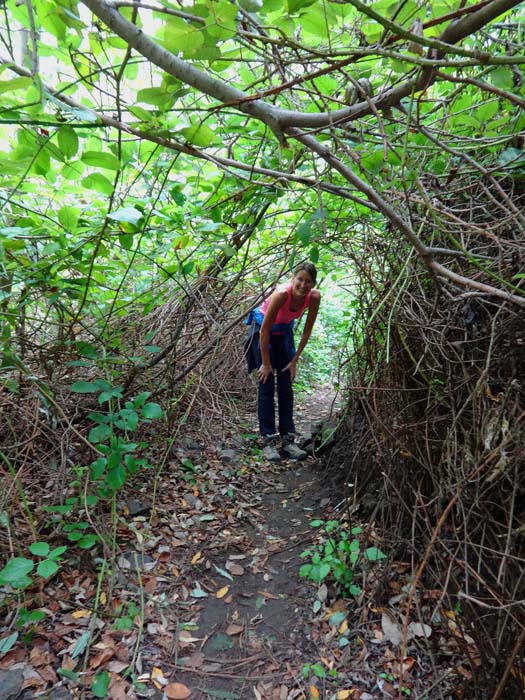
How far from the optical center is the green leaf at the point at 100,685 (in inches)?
64.4

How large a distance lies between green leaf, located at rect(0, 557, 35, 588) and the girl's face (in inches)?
104

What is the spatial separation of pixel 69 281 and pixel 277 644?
7.14ft

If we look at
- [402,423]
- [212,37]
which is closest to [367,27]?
[212,37]

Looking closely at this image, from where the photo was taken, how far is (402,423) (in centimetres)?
214

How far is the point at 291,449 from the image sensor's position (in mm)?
3842

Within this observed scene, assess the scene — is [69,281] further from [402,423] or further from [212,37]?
[402,423]

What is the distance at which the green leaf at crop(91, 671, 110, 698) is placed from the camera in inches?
64.4

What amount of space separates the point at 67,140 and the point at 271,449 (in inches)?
122

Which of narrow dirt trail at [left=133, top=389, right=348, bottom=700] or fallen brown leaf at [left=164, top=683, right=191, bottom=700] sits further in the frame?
narrow dirt trail at [left=133, top=389, right=348, bottom=700]

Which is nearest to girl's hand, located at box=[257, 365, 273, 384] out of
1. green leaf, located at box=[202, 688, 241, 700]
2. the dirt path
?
the dirt path

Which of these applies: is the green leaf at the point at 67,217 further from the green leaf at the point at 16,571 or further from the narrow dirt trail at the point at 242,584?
the narrow dirt trail at the point at 242,584

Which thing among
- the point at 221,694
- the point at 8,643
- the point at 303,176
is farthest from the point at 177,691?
the point at 303,176

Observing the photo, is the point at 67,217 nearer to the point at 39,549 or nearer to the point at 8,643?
the point at 39,549

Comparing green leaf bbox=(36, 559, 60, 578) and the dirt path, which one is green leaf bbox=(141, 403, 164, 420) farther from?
the dirt path
